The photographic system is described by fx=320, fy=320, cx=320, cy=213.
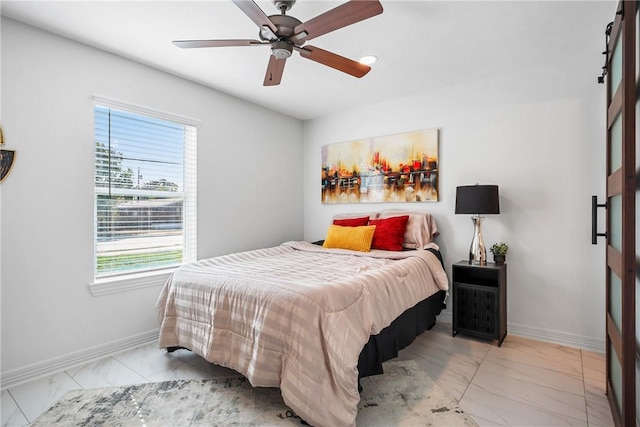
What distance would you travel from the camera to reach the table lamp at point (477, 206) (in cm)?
285

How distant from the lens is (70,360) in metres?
2.45

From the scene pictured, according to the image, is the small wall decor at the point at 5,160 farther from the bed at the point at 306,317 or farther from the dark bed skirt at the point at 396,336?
the dark bed skirt at the point at 396,336

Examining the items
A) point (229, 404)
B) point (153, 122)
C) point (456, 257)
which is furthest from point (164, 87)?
point (456, 257)

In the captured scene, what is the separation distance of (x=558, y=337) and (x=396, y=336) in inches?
67.2

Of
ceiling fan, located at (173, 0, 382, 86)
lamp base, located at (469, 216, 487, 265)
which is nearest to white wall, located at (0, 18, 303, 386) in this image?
ceiling fan, located at (173, 0, 382, 86)

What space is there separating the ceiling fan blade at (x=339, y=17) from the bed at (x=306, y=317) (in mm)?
1473

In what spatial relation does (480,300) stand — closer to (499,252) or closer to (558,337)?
(499,252)

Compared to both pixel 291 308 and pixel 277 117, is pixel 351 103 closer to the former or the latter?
pixel 277 117

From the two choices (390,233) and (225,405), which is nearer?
(225,405)

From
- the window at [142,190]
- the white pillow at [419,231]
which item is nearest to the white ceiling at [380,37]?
the window at [142,190]

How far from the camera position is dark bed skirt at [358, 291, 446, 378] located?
192cm

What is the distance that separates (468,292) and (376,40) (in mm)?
2288

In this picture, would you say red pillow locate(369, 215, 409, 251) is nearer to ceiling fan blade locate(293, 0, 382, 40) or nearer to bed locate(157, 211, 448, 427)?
bed locate(157, 211, 448, 427)

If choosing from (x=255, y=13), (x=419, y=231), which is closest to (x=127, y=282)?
(x=255, y=13)
